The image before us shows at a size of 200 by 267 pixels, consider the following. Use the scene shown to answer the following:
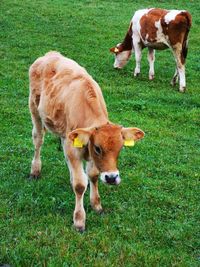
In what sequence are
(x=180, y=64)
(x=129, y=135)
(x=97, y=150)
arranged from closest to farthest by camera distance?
(x=97, y=150) < (x=129, y=135) < (x=180, y=64)

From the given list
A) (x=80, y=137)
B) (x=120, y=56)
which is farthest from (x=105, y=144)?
(x=120, y=56)

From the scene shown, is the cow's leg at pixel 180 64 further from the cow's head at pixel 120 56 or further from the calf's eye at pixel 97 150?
the calf's eye at pixel 97 150

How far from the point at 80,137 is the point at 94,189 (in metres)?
1.36

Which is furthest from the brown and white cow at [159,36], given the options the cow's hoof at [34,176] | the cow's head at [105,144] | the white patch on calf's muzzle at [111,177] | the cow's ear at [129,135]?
the white patch on calf's muzzle at [111,177]

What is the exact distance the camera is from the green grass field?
6777 millimetres

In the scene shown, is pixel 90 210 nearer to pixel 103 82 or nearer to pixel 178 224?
pixel 178 224

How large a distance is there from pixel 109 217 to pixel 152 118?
608 centimetres

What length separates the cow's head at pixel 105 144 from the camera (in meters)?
6.65

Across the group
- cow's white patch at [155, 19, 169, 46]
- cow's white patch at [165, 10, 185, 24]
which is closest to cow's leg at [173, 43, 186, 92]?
cow's white patch at [155, 19, 169, 46]

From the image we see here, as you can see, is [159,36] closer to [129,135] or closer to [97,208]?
[97,208]

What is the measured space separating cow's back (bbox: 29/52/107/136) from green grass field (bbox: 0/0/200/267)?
4.21ft

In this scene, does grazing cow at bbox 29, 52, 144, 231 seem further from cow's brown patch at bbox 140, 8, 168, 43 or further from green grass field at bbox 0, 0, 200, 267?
cow's brown patch at bbox 140, 8, 168, 43

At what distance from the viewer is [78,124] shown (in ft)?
24.4

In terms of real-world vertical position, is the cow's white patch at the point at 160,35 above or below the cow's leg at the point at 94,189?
below
